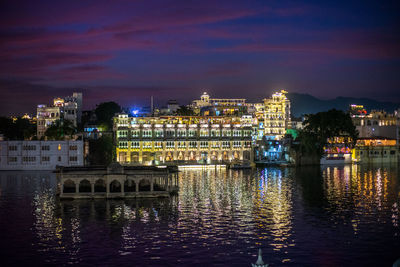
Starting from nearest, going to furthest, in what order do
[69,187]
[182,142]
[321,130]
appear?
[69,187], [321,130], [182,142]

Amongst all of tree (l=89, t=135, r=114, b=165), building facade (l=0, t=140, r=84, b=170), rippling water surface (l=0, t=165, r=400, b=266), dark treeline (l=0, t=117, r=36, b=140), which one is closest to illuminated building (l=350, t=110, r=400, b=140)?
tree (l=89, t=135, r=114, b=165)

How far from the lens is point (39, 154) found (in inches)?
4953

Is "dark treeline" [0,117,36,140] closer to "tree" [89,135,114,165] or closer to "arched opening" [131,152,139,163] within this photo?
"tree" [89,135,114,165]

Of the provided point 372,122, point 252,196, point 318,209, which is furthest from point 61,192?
point 372,122

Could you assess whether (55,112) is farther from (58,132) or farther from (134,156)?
(134,156)

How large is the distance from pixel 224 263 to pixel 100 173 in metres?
36.6

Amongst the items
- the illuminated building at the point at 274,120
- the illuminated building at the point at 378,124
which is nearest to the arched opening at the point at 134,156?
the illuminated building at the point at 274,120

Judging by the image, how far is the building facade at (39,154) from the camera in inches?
4906

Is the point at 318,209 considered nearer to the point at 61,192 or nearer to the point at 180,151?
the point at 61,192

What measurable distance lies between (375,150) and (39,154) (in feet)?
370

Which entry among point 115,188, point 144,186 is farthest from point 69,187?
point 144,186

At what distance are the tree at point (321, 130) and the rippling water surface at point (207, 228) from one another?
72010mm

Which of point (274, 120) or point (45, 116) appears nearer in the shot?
point (45, 116)

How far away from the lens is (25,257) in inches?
1620
